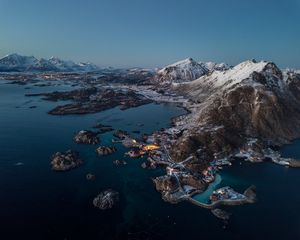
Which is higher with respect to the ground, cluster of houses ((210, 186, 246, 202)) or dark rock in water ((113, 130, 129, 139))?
cluster of houses ((210, 186, 246, 202))

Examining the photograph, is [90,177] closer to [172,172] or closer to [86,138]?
[172,172]

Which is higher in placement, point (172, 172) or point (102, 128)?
point (172, 172)

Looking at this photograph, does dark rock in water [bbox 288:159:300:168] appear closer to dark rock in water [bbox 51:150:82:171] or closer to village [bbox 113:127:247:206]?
village [bbox 113:127:247:206]

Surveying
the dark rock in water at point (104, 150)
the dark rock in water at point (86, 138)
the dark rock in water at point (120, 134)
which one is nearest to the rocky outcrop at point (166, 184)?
the dark rock in water at point (104, 150)

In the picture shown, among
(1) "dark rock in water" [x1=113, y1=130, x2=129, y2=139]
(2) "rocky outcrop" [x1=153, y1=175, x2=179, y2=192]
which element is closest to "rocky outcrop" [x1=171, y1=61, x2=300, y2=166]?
(2) "rocky outcrop" [x1=153, y1=175, x2=179, y2=192]

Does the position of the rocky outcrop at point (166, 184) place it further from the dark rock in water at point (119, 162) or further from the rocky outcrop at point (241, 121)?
the dark rock in water at point (119, 162)

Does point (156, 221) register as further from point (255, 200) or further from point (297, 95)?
point (297, 95)

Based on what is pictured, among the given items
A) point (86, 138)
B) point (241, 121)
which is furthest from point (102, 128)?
point (241, 121)
